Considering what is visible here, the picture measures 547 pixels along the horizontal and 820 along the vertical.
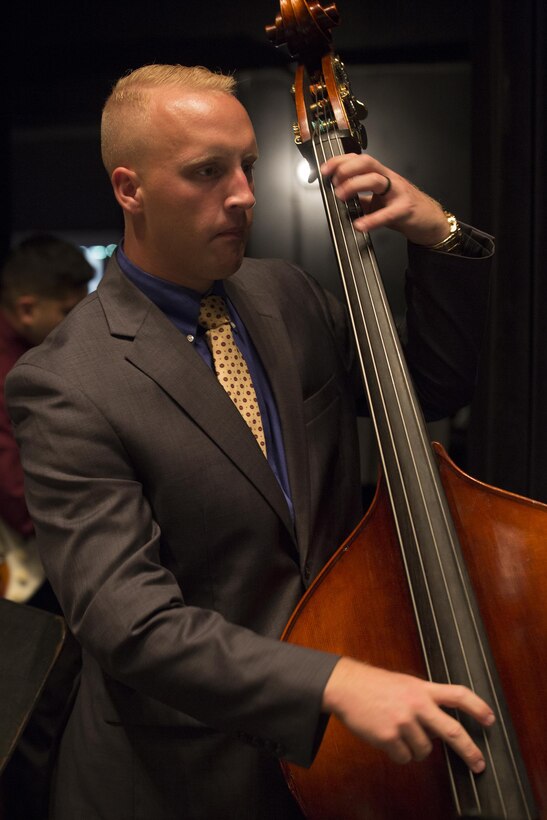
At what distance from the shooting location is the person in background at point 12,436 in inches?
82.5

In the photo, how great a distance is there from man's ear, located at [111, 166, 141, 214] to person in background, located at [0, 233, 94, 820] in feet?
3.58

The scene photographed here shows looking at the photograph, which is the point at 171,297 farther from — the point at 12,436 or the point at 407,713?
the point at 12,436

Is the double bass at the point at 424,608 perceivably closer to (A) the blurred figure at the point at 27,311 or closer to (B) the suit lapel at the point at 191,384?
(B) the suit lapel at the point at 191,384

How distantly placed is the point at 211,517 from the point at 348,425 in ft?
1.00

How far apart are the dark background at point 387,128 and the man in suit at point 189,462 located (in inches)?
23.7

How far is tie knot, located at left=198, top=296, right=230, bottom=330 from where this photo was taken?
1.25 meters

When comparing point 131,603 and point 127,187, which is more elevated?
point 127,187

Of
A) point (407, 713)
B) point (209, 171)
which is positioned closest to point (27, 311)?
point (209, 171)

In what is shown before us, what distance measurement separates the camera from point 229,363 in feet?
4.05

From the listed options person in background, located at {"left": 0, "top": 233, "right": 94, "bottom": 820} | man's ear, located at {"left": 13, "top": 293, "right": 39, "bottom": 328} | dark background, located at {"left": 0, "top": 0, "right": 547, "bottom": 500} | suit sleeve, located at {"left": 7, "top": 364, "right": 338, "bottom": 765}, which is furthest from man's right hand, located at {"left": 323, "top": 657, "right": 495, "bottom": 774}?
man's ear, located at {"left": 13, "top": 293, "right": 39, "bottom": 328}

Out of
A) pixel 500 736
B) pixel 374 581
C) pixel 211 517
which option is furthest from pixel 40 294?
pixel 500 736

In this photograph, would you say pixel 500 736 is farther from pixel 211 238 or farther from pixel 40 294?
pixel 40 294

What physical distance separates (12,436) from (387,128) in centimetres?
121

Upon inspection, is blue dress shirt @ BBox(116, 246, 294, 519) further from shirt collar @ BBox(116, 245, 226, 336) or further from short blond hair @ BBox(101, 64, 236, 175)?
short blond hair @ BBox(101, 64, 236, 175)
